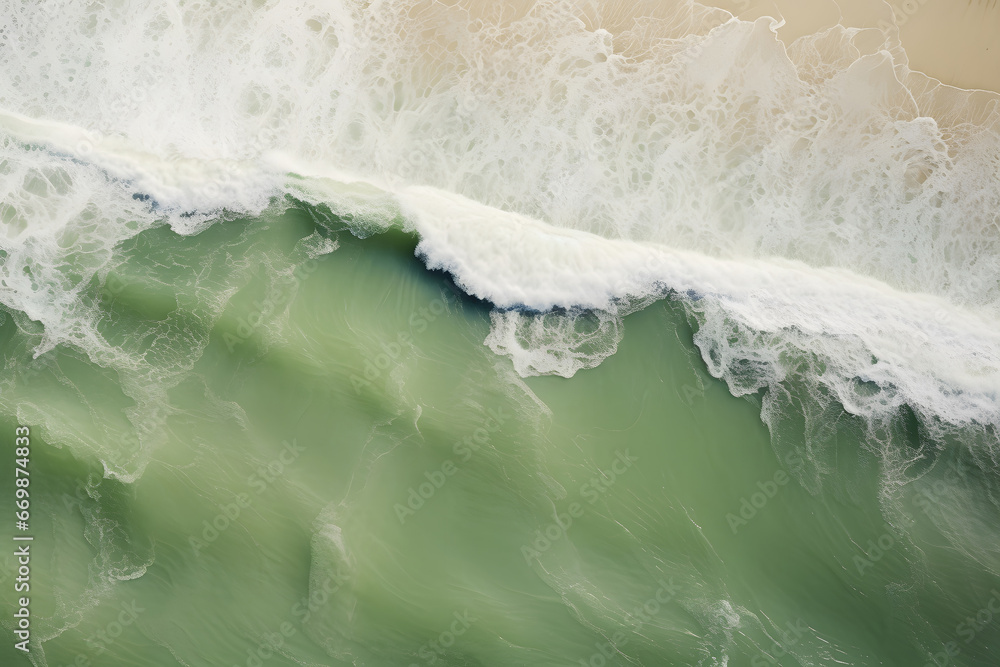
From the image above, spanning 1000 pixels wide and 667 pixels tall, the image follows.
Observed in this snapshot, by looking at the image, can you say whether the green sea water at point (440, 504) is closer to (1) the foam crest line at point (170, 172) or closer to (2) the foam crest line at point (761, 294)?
(2) the foam crest line at point (761, 294)

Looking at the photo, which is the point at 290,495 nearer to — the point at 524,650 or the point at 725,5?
the point at 524,650

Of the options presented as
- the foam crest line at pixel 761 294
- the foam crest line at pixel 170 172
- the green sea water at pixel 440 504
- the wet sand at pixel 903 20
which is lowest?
the green sea water at pixel 440 504

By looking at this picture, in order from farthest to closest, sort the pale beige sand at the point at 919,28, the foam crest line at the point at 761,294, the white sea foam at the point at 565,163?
the pale beige sand at the point at 919,28 < the white sea foam at the point at 565,163 < the foam crest line at the point at 761,294

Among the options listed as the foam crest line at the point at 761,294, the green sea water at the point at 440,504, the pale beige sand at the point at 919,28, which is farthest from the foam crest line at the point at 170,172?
the pale beige sand at the point at 919,28

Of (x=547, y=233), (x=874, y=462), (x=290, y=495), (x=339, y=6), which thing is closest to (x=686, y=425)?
(x=874, y=462)

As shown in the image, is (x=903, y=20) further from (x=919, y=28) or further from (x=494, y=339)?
(x=494, y=339)

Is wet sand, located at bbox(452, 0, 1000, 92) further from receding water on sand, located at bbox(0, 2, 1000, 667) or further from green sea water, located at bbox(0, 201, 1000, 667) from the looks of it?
green sea water, located at bbox(0, 201, 1000, 667)

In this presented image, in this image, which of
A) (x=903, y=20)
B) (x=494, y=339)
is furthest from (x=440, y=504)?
(x=903, y=20)

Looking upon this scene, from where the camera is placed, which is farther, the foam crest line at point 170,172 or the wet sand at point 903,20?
the wet sand at point 903,20
